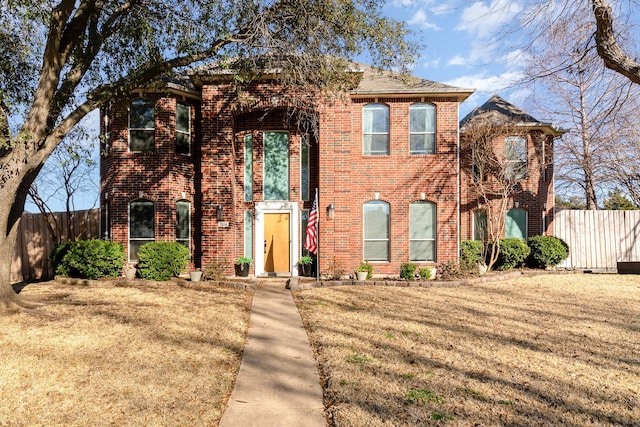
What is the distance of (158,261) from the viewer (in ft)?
40.1

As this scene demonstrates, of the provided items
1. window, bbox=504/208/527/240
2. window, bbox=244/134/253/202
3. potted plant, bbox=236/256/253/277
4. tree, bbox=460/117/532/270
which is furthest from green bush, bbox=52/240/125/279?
window, bbox=504/208/527/240

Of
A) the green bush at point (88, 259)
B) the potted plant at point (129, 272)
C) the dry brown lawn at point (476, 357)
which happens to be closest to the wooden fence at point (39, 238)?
the green bush at point (88, 259)

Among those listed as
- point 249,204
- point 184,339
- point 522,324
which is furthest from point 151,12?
point 522,324

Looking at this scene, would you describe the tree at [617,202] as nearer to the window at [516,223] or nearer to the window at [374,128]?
the window at [516,223]

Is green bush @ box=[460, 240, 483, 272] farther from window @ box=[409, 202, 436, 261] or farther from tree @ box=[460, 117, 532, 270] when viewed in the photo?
window @ box=[409, 202, 436, 261]

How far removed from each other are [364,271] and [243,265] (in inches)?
148

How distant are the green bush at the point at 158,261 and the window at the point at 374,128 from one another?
6723 millimetres

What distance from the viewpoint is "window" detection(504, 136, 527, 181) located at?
610 inches

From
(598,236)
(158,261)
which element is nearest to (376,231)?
(158,261)

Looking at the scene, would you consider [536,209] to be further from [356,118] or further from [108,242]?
[108,242]

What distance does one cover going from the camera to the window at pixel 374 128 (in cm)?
1379

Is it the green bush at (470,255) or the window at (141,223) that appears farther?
the green bush at (470,255)

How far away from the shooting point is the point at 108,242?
12.5 m

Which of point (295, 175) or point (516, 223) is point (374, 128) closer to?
point (295, 175)
